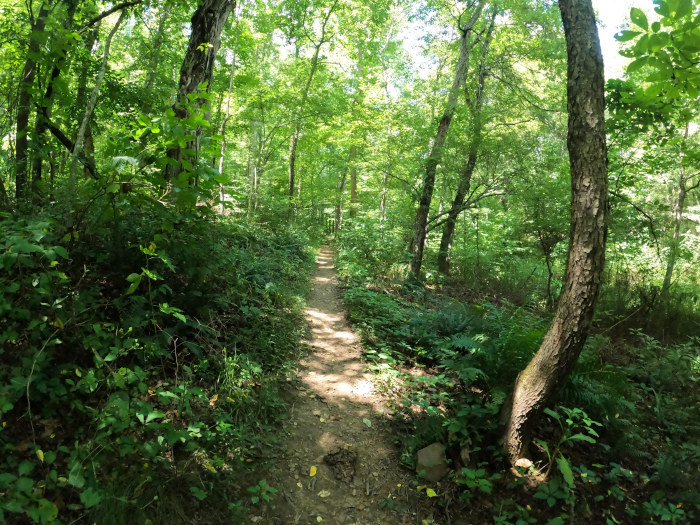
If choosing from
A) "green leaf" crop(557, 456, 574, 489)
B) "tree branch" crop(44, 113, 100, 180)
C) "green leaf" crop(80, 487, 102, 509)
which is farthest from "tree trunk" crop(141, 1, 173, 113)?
"green leaf" crop(557, 456, 574, 489)

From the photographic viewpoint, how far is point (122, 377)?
93.9 inches

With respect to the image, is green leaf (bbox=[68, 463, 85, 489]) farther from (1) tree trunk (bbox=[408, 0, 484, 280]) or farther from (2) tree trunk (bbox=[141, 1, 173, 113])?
(1) tree trunk (bbox=[408, 0, 484, 280])

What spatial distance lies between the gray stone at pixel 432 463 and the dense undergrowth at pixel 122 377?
1466mm

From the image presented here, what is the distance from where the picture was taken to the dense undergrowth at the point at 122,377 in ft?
6.68

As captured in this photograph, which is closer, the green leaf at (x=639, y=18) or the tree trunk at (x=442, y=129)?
the green leaf at (x=639, y=18)

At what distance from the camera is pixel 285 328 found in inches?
212

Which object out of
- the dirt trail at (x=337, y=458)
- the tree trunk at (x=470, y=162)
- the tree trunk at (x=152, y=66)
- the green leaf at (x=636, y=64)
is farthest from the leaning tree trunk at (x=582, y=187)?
the tree trunk at (x=152, y=66)

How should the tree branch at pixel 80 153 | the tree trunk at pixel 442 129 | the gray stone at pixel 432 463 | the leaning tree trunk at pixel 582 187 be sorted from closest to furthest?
the leaning tree trunk at pixel 582 187 < the gray stone at pixel 432 463 < the tree branch at pixel 80 153 < the tree trunk at pixel 442 129

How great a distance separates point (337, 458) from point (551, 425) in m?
2.15

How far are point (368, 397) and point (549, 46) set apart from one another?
35.0 feet

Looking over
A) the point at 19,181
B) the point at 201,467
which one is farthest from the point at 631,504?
the point at 19,181

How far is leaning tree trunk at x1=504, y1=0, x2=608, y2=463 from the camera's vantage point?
2.81 metres

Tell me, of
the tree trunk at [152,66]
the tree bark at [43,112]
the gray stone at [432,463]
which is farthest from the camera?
the tree trunk at [152,66]

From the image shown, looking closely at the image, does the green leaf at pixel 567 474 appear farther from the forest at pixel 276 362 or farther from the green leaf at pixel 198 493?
the green leaf at pixel 198 493
